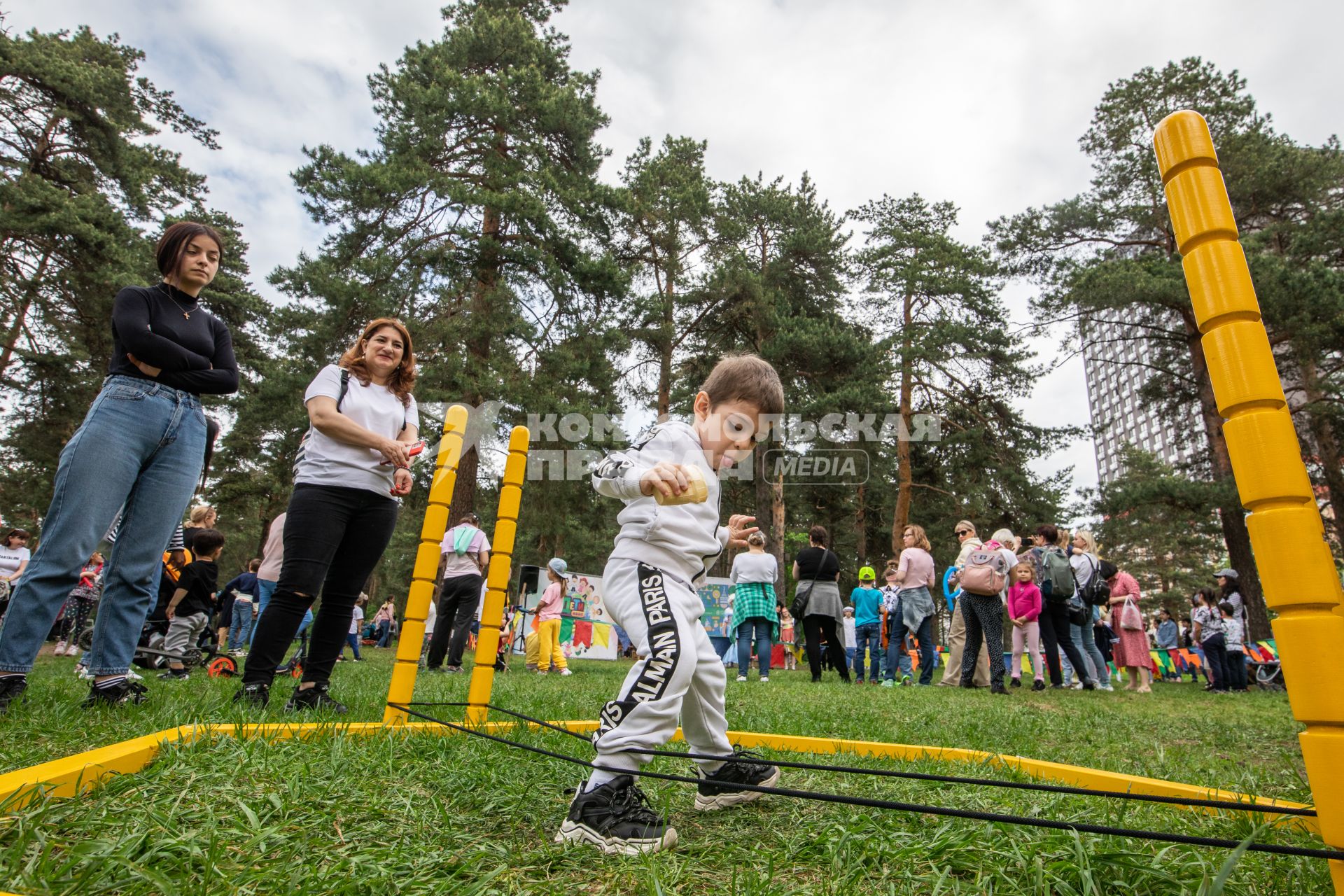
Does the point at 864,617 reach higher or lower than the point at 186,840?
higher

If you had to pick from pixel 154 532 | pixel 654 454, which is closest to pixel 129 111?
pixel 154 532

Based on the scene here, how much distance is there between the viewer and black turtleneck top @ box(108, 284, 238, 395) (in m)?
2.99

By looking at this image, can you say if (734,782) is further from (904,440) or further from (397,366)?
(904,440)

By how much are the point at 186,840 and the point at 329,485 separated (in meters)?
2.06

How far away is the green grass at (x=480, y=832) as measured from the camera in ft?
4.59

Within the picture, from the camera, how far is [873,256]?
25.4m

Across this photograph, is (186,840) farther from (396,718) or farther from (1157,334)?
(1157,334)

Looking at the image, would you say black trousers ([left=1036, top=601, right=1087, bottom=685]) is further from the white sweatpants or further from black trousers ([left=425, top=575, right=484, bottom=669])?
the white sweatpants

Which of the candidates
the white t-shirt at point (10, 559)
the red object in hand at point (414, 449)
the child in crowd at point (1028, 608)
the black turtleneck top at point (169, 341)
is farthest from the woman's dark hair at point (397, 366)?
the white t-shirt at point (10, 559)

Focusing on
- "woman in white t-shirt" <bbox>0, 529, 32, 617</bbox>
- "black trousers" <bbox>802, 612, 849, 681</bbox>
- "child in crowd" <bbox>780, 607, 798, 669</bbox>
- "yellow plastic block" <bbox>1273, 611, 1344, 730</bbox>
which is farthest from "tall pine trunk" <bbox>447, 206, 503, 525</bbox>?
"yellow plastic block" <bbox>1273, 611, 1344, 730</bbox>

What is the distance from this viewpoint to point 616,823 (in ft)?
5.81

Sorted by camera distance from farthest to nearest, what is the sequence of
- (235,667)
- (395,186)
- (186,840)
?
(395,186) < (235,667) < (186,840)

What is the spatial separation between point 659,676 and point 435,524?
1.75m

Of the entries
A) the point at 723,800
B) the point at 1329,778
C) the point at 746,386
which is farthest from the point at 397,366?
the point at 1329,778
